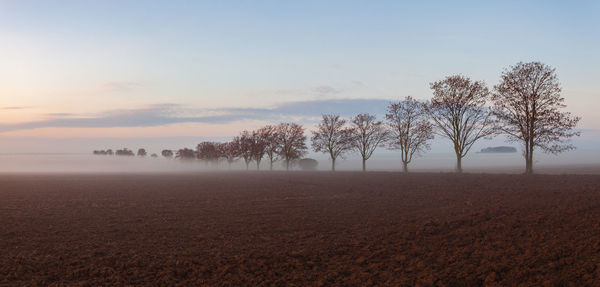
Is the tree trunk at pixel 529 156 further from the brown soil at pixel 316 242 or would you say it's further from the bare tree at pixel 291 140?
the bare tree at pixel 291 140

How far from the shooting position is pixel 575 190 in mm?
20547

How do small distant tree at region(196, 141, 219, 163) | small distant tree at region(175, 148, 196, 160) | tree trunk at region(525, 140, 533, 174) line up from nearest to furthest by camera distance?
tree trunk at region(525, 140, 533, 174) → small distant tree at region(196, 141, 219, 163) → small distant tree at region(175, 148, 196, 160)

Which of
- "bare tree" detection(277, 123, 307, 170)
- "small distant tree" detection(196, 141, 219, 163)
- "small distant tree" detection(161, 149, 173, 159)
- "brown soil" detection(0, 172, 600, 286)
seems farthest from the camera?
"small distant tree" detection(161, 149, 173, 159)

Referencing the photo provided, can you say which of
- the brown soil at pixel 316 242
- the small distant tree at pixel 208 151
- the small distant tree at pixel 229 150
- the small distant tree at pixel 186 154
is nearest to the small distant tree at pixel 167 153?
the small distant tree at pixel 186 154

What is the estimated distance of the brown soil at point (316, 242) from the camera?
9.73 m

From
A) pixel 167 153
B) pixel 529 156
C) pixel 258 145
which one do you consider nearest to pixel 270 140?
pixel 258 145

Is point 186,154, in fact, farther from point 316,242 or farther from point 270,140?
point 316,242

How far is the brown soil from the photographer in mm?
9727

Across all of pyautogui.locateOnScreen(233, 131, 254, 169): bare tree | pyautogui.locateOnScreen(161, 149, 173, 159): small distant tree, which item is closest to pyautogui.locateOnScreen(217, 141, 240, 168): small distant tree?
pyautogui.locateOnScreen(233, 131, 254, 169): bare tree

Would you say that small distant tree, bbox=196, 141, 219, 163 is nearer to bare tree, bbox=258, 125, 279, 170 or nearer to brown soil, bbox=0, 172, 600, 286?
bare tree, bbox=258, 125, 279, 170

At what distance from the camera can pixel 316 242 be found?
13477 mm

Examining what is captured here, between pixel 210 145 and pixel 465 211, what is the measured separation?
111712mm

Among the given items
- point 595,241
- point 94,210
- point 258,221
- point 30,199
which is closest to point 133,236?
point 258,221

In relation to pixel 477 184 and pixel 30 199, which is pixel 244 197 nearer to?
pixel 30 199
